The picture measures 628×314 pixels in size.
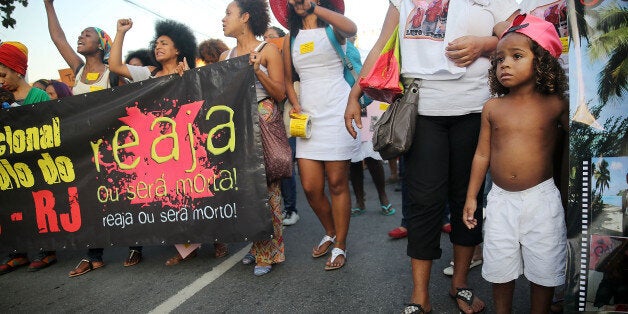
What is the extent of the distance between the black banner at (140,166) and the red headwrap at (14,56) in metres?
0.54

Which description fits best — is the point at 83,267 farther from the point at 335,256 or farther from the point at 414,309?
the point at 414,309

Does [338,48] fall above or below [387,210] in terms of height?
above

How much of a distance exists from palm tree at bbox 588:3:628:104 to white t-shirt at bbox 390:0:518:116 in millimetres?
640

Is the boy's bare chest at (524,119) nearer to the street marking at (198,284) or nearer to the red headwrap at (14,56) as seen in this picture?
the street marking at (198,284)

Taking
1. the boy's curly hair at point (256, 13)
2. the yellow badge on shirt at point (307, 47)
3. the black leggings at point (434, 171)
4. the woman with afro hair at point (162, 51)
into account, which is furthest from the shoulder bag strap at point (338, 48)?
the woman with afro hair at point (162, 51)

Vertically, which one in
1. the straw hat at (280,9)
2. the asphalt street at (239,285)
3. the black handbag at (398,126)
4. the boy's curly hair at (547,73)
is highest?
the straw hat at (280,9)

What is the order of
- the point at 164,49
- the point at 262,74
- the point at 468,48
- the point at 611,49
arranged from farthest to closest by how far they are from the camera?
1. the point at 164,49
2. the point at 262,74
3. the point at 468,48
4. the point at 611,49

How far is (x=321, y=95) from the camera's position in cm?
342

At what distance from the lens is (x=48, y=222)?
3.75 meters

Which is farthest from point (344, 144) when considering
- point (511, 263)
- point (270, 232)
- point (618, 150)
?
point (618, 150)

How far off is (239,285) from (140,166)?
4.31ft

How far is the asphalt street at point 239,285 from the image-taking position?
265cm

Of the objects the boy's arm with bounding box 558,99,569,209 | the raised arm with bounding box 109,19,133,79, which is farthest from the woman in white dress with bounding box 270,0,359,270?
the boy's arm with bounding box 558,99,569,209

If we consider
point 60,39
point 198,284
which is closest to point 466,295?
point 198,284
